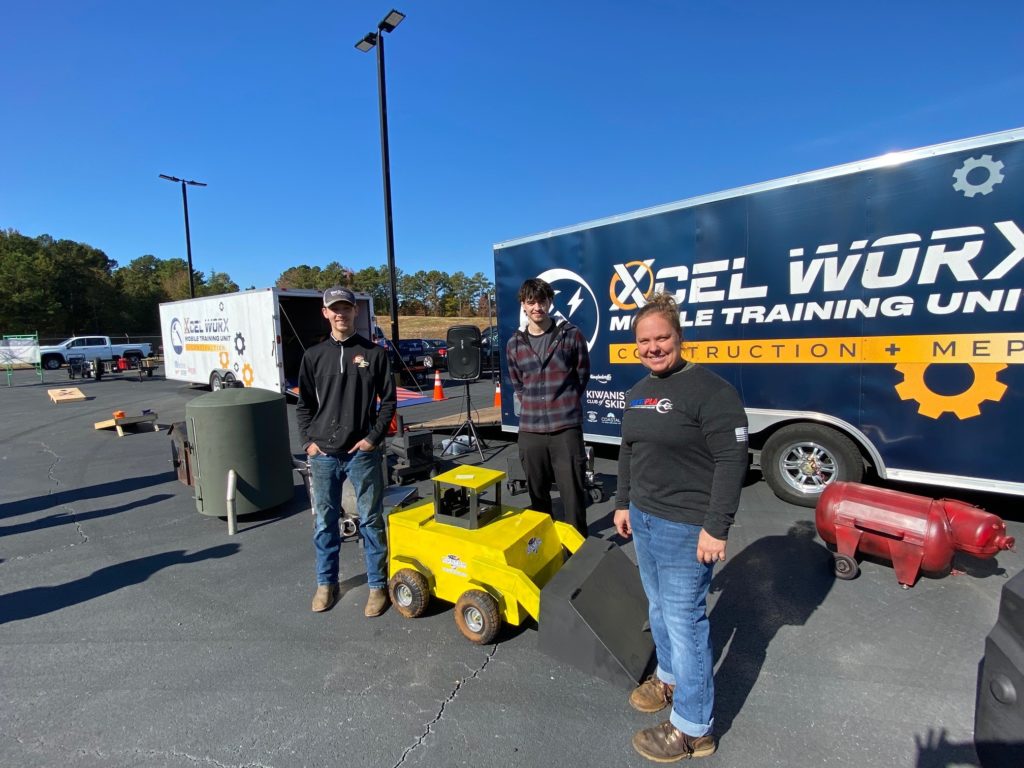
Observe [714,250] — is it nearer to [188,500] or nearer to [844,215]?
[844,215]

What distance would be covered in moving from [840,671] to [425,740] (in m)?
2.14

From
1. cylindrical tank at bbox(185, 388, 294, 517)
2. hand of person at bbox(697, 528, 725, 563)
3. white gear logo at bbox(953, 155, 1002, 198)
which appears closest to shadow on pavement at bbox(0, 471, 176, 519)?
cylindrical tank at bbox(185, 388, 294, 517)

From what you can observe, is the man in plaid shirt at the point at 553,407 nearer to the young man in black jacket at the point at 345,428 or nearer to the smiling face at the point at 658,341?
the young man in black jacket at the point at 345,428

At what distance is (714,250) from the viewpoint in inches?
197

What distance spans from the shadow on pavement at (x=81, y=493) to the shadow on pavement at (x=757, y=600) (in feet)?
21.7

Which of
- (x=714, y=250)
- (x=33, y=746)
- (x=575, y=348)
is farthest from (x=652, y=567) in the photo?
(x=714, y=250)

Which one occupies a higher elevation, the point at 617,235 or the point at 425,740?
the point at 617,235

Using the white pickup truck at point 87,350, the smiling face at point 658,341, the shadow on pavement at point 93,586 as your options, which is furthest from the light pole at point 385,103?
the white pickup truck at point 87,350

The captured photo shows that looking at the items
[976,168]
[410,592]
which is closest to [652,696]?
[410,592]

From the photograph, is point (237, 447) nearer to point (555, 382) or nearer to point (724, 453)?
point (555, 382)

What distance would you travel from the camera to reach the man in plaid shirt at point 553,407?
3.44m

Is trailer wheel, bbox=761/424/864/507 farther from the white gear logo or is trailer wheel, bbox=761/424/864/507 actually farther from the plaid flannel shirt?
the plaid flannel shirt

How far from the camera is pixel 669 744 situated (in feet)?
6.57

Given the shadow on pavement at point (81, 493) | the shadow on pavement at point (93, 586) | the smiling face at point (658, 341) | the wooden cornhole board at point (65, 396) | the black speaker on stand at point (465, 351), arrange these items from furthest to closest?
the wooden cornhole board at point (65, 396) < the black speaker on stand at point (465, 351) < the shadow on pavement at point (81, 493) < the shadow on pavement at point (93, 586) < the smiling face at point (658, 341)
